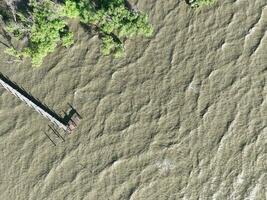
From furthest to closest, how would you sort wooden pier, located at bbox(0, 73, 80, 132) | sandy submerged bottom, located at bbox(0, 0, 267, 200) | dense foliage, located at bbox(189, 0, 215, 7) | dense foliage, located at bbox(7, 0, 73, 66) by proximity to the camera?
dense foliage, located at bbox(189, 0, 215, 7)
wooden pier, located at bbox(0, 73, 80, 132)
dense foliage, located at bbox(7, 0, 73, 66)
sandy submerged bottom, located at bbox(0, 0, 267, 200)

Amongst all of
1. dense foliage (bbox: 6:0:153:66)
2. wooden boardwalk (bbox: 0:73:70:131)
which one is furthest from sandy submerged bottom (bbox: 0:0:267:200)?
dense foliage (bbox: 6:0:153:66)

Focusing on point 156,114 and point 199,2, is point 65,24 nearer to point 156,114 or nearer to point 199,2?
point 156,114

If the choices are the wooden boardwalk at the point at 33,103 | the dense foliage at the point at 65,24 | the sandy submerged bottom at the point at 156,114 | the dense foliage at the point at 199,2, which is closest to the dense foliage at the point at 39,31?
the dense foliage at the point at 65,24

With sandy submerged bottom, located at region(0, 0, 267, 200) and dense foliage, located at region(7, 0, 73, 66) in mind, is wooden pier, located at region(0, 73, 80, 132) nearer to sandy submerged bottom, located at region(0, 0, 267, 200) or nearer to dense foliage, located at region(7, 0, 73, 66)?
sandy submerged bottom, located at region(0, 0, 267, 200)

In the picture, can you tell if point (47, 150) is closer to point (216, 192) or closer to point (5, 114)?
point (5, 114)

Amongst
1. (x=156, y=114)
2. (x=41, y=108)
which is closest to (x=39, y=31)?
(x=41, y=108)

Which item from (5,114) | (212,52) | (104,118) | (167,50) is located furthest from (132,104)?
(5,114)
